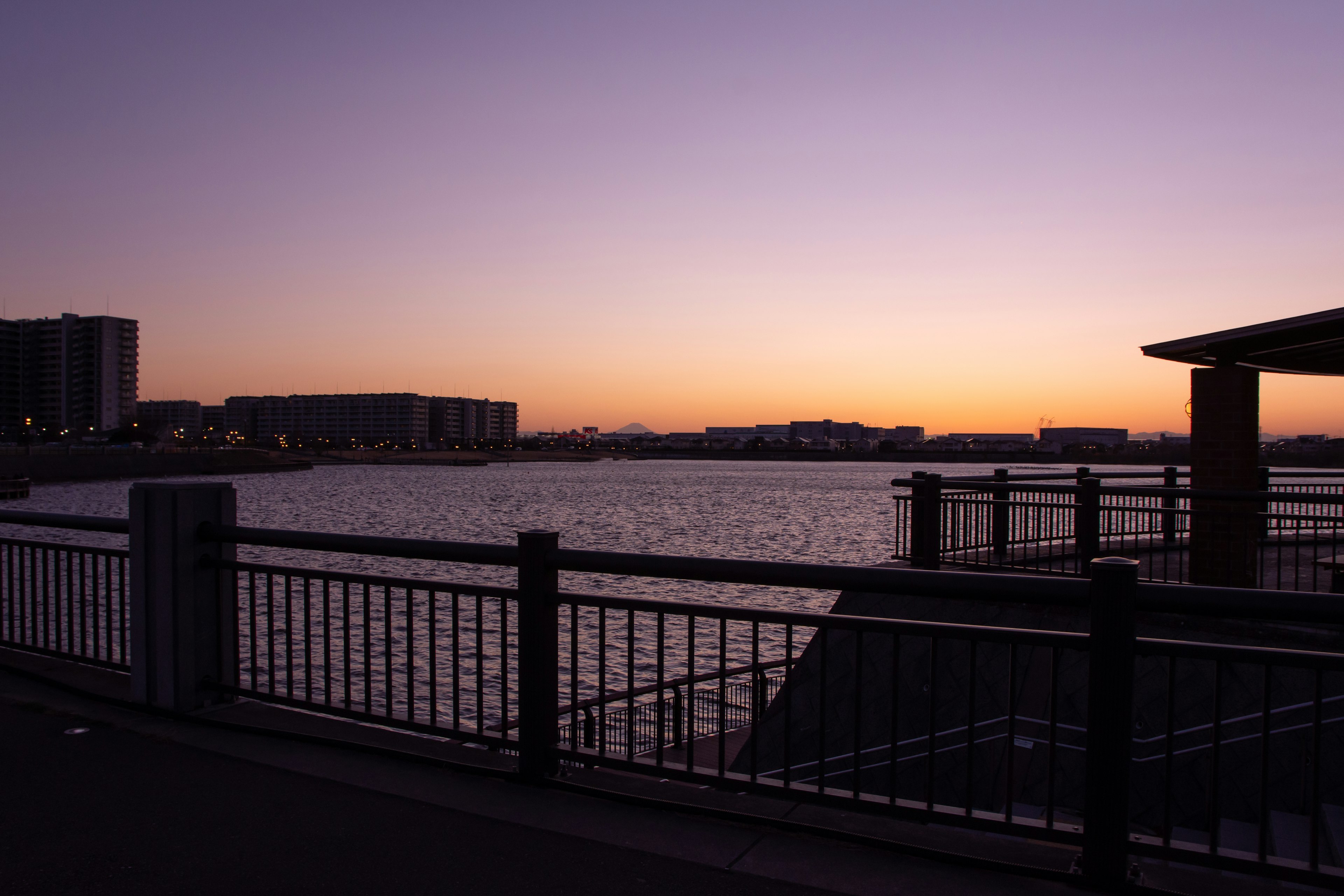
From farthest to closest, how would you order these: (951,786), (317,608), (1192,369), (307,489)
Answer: (307,489)
(317,608)
(1192,369)
(951,786)

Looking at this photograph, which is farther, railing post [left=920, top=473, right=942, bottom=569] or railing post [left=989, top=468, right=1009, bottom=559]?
railing post [left=989, top=468, right=1009, bottom=559]

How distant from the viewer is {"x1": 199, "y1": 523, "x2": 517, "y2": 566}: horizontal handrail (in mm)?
4484

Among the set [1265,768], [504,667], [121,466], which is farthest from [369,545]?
[121,466]

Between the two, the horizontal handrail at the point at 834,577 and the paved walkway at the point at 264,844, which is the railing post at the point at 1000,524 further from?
the paved walkway at the point at 264,844

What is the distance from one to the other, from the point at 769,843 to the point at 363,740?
2457mm

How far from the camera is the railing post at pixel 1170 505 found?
13.6m

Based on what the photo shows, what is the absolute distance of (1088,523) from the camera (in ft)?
35.2

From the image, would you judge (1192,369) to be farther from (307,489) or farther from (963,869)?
(307,489)

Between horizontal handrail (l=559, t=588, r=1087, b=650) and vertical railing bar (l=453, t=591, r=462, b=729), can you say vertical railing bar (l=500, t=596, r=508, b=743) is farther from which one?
horizontal handrail (l=559, t=588, r=1087, b=650)

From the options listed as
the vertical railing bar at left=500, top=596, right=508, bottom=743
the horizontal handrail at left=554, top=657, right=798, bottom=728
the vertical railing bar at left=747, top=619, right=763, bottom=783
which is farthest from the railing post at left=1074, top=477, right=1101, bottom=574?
the vertical railing bar at left=500, top=596, right=508, bottom=743

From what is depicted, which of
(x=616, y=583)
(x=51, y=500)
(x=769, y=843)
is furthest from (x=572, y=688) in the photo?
(x=51, y=500)

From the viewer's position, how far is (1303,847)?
6.50m

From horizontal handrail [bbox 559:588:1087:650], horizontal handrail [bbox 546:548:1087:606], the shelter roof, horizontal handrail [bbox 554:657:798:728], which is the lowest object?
horizontal handrail [bbox 554:657:798:728]

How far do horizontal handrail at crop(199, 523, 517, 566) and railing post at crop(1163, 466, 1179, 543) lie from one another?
38.8ft
